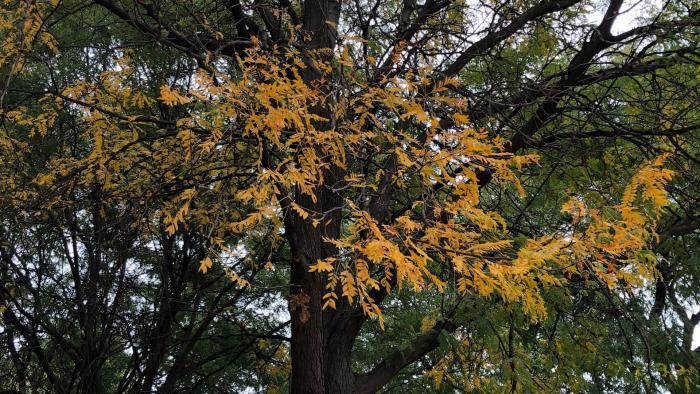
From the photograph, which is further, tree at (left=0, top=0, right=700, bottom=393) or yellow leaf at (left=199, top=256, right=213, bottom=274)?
tree at (left=0, top=0, right=700, bottom=393)

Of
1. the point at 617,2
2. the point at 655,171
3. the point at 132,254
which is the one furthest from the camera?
the point at 132,254

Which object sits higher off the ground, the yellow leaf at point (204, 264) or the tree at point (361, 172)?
the tree at point (361, 172)

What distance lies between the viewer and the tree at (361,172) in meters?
2.97

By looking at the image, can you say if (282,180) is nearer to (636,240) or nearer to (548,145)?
(636,240)

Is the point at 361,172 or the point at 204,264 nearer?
the point at 204,264

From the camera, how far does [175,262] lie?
7.16 m

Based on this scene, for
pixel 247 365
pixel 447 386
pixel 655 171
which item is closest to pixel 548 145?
pixel 655 171

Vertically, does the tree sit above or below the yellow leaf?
above

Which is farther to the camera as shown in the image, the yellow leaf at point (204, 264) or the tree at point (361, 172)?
the tree at point (361, 172)

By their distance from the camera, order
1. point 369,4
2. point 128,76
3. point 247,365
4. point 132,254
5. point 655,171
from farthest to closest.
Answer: point 247,365 < point 132,254 < point 369,4 < point 128,76 < point 655,171

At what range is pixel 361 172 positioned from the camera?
16.3 feet

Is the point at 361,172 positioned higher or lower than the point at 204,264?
higher

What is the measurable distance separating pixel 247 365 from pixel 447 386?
2.49 m

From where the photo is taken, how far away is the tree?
9.76 ft
